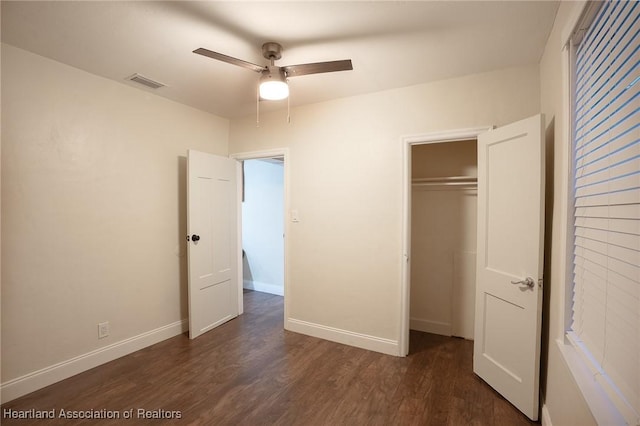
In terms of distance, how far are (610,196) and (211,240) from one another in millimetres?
3201

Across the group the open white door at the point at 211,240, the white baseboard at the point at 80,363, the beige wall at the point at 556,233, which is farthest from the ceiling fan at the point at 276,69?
the white baseboard at the point at 80,363

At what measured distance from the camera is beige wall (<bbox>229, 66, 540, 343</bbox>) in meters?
2.45

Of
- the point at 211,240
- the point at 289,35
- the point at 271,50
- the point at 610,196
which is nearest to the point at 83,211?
the point at 211,240

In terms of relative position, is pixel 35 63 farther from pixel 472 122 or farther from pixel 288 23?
pixel 472 122

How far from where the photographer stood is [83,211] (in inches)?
94.5

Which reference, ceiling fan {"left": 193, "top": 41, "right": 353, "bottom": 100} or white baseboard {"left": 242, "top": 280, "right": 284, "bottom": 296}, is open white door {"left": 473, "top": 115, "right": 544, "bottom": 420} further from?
white baseboard {"left": 242, "top": 280, "right": 284, "bottom": 296}

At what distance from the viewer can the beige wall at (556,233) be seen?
1.38 metres

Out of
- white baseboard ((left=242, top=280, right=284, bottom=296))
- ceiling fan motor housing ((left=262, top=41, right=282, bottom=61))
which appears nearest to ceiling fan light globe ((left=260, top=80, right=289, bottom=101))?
ceiling fan motor housing ((left=262, top=41, right=282, bottom=61))

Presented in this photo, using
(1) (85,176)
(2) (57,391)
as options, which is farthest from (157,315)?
(1) (85,176)

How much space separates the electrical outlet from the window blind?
10.8ft

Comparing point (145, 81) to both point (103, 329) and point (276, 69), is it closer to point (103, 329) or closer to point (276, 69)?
point (276, 69)

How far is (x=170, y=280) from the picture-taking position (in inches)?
122

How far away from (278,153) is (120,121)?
4.92 feet

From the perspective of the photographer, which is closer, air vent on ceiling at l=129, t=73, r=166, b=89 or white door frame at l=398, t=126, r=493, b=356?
air vent on ceiling at l=129, t=73, r=166, b=89
